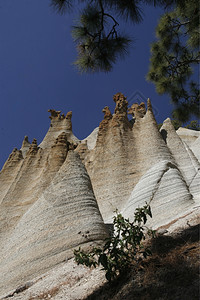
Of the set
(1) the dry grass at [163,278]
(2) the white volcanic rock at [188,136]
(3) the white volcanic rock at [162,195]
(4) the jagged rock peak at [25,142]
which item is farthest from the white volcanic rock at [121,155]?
(4) the jagged rock peak at [25,142]

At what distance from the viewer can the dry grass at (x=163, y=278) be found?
241 centimetres

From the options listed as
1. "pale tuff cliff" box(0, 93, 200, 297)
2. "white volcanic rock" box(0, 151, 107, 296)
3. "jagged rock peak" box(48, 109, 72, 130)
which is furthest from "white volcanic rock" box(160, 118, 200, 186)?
"jagged rock peak" box(48, 109, 72, 130)

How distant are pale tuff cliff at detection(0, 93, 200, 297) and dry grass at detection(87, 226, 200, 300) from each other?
5.40 feet

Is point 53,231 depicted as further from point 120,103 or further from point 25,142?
point 25,142

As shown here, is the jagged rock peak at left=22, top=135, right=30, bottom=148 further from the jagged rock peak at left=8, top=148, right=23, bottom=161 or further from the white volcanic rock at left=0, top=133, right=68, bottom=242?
the white volcanic rock at left=0, top=133, right=68, bottom=242

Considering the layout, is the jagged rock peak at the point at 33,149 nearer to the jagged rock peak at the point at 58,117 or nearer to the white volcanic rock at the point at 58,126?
the white volcanic rock at the point at 58,126

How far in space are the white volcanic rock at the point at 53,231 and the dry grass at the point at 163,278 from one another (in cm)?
275

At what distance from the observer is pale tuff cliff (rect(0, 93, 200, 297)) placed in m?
6.18

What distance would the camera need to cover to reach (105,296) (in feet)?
9.67

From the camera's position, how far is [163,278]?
269cm

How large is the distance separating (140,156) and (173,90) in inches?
182

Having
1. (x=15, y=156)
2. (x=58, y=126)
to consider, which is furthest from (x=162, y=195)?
(x=58, y=126)

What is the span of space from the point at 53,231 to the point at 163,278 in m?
4.24

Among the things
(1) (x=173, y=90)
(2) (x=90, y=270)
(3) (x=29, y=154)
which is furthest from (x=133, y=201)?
(3) (x=29, y=154)
